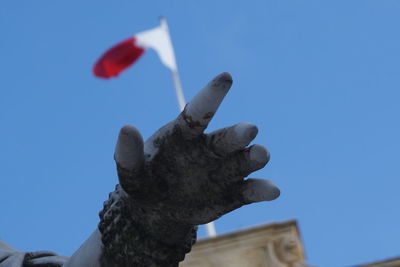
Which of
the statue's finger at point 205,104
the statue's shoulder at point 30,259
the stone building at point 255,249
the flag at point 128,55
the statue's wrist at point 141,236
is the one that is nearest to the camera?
the statue's finger at point 205,104

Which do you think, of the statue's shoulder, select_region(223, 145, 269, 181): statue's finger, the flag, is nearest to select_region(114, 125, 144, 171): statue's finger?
select_region(223, 145, 269, 181): statue's finger

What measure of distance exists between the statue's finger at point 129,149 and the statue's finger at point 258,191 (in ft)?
1.73

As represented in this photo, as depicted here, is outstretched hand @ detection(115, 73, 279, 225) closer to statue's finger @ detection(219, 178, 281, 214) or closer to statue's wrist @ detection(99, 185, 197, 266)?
statue's finger @ detection(219, 178, 281, 214)

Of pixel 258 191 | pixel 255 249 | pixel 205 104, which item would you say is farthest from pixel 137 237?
pixel 255 249

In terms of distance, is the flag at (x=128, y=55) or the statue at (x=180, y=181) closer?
the statue at (x=180, y=181)

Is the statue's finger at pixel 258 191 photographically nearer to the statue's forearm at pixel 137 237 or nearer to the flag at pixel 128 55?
the statue's forearm at pixel 137 237

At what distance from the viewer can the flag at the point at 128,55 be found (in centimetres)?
2989

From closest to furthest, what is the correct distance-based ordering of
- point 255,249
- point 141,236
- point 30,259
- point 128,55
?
point 141,236 → point 30,259 → point 255,249 → point 128,55

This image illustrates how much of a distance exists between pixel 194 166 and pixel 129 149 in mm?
328

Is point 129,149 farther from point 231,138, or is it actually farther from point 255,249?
point 255,249

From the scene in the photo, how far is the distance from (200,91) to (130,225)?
894 mm

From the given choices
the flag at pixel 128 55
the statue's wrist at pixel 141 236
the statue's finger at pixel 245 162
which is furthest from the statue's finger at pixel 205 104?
the flag at pixel 128 55

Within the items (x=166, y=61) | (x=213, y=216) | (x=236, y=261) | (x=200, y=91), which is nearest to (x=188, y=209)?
(x=213, y=216)

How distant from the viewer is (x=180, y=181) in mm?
4703
